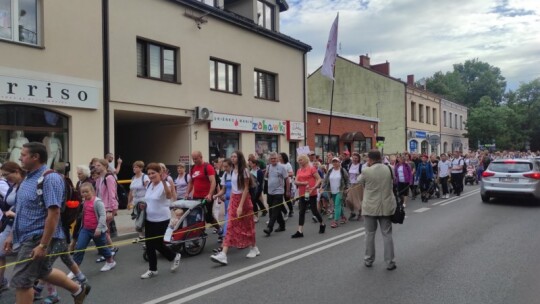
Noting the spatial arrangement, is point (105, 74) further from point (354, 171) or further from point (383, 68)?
point (383, 68)

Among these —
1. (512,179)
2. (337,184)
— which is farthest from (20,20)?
(512,179)

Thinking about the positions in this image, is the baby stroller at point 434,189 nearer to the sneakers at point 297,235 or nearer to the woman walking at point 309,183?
the woman walking at point 309,183

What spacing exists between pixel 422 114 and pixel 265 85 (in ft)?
82.9

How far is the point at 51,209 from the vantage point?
3.98 m

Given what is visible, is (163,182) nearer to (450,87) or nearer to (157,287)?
(157,287)

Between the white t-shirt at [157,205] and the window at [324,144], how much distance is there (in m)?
17.9

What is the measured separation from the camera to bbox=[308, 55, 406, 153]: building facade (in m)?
37.3

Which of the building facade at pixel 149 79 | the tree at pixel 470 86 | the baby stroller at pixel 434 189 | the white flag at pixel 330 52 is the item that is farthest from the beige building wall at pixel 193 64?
the tree at pixel 470 86

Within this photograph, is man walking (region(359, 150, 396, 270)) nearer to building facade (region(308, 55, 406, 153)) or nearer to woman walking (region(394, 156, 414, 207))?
woman walking (region(394, 156, 414, 207))

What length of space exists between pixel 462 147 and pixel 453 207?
139 feet

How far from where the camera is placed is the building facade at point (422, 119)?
38.1 m

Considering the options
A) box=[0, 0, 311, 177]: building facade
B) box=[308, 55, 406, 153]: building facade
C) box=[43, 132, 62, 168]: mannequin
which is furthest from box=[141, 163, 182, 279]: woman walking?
box=[308, 55, 406, 153]: building facade

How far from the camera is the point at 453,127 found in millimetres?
49438

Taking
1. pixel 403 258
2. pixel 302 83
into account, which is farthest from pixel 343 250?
pixel 302 83
